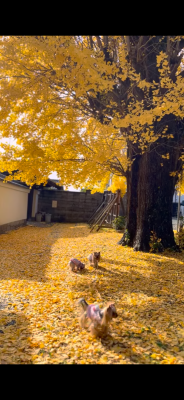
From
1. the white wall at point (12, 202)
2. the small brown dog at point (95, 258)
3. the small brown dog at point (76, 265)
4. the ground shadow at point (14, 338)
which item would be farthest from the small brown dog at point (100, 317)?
the white wall at point (12, 202)

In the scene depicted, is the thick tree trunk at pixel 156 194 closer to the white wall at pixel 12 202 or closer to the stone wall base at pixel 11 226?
the white wall at pixel 12 202

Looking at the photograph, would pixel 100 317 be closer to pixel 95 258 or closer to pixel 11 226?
pixel 95 258

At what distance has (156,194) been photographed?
7457mm

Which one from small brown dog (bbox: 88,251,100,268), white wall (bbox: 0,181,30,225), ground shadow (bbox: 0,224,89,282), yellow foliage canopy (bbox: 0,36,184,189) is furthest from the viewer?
white wall (bbox: 0,181,30,225)

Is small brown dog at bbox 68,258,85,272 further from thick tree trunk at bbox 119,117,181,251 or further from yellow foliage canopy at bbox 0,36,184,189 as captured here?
thick tree trunk at bbox 119,117,181,251

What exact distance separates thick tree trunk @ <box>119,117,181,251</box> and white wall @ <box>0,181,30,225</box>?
568cm

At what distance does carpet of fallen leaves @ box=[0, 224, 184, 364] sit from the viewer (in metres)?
2.69

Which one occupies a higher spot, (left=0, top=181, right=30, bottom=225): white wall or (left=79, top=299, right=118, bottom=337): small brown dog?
(left=0, top=181, right=30, bottom=225): white wall

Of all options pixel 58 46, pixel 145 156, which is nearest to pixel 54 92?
pixel 58 46

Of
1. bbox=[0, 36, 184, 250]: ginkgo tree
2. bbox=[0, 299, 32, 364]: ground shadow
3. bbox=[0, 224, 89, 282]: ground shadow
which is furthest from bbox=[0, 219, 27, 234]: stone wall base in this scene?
bbox=[0, 299, 32, 364]: ground shadow

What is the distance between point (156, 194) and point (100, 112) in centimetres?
249

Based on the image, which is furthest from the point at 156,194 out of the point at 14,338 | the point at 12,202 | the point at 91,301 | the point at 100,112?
the point at 12,202

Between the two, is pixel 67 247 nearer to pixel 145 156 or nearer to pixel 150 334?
pixel 145 156

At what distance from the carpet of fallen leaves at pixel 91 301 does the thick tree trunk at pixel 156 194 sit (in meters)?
0.61
